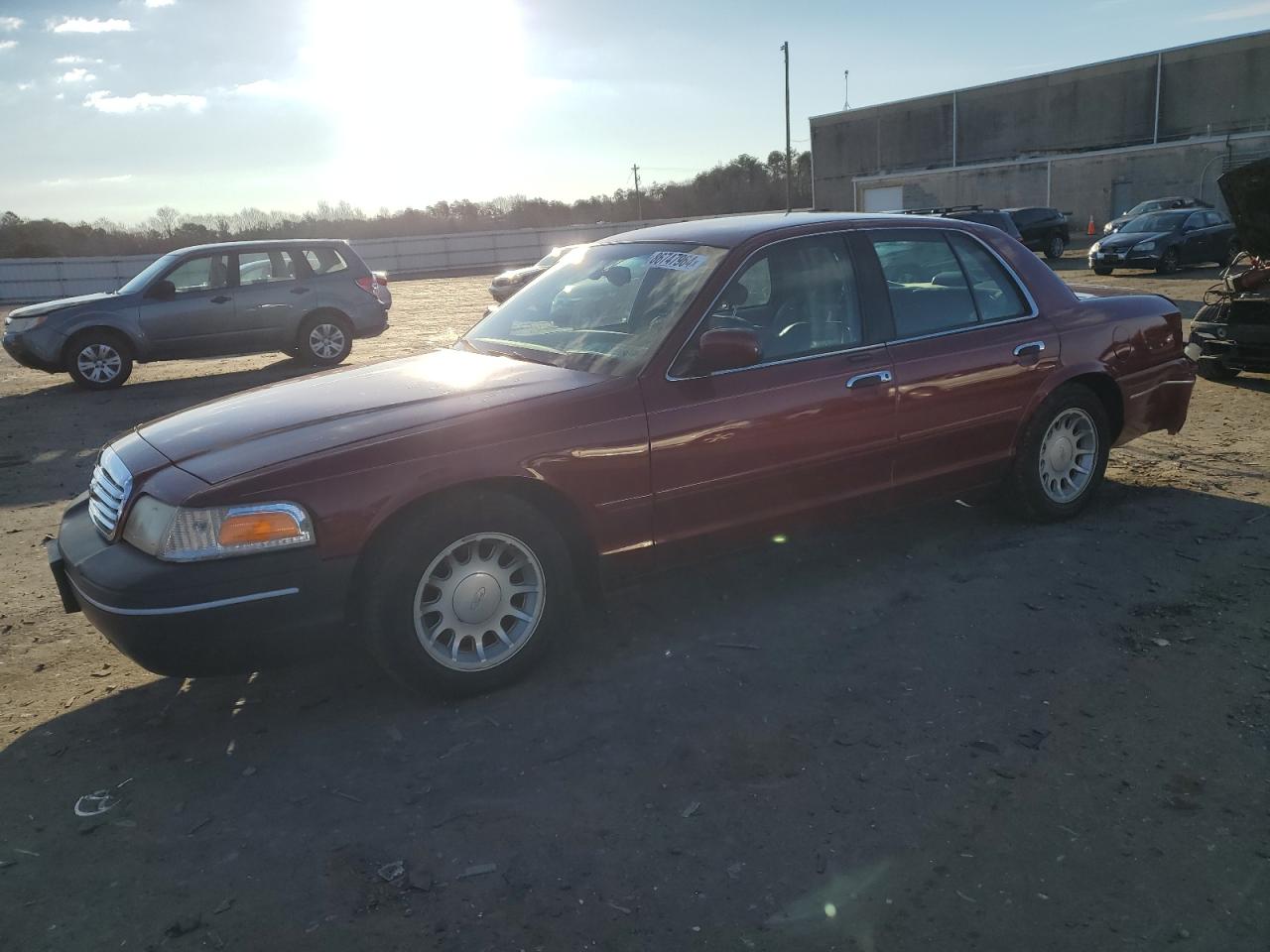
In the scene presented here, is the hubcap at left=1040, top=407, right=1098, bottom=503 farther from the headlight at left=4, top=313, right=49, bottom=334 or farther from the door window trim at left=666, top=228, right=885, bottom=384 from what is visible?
the headlight at left=4, top=313, right=49, bottom=334

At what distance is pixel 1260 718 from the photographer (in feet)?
10.8

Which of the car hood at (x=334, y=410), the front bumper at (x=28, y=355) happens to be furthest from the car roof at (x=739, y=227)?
the front bumper at (x=28, y=355)

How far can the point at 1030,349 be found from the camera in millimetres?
4965

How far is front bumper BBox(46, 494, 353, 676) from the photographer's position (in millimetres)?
3145

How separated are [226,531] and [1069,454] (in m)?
4.29

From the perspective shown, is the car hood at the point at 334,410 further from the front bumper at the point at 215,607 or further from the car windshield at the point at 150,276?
the car windshield at the point at 150,276

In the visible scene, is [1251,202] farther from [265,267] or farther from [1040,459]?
[265,267]

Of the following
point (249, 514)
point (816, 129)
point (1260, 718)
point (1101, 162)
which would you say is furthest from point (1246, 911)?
point (816, 129)

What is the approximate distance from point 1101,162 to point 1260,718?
4504 centimetres

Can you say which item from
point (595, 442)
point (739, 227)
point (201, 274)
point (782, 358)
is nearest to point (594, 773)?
point (595, 442)

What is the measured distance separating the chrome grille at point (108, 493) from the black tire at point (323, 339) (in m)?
9.48

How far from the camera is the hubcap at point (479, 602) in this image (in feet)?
11.5

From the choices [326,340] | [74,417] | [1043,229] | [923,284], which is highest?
[923,284]

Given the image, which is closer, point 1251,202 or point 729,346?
point 729,346
